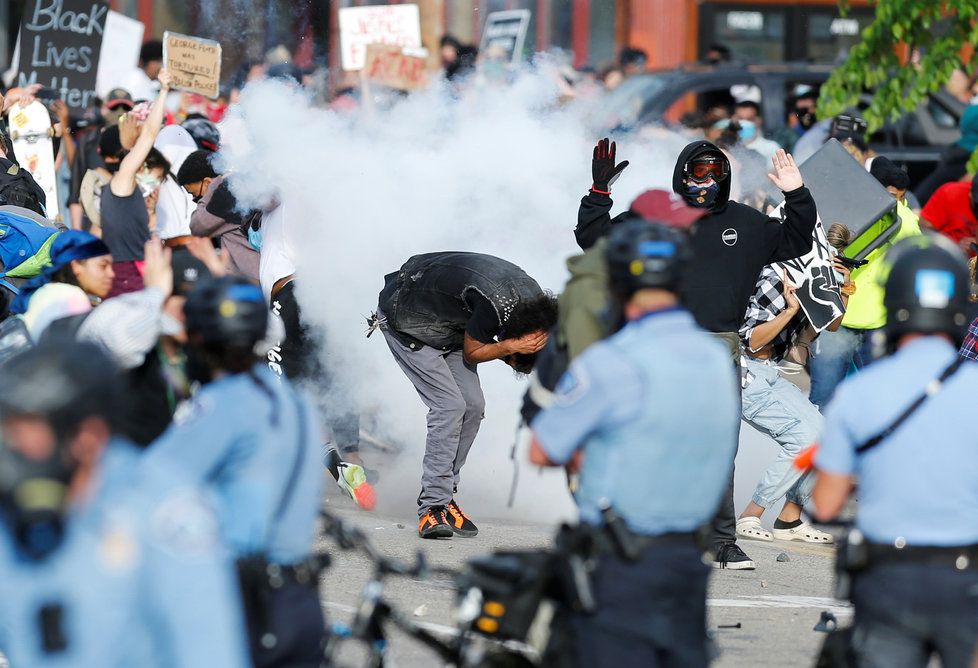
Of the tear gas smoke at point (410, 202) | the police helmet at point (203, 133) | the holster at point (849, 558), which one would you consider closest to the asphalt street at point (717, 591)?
the tear gas smoke at point (410, 202)

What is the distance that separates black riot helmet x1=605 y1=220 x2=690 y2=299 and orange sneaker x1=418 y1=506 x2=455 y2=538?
155 inches

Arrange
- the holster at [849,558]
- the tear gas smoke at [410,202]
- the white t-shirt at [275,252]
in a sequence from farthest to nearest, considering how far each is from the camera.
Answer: the tear gas smoke at [410,202], the white t-shirt at [275,252], the holster at [849,558]

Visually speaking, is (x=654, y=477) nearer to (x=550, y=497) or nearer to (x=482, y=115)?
(x=550, y=497)

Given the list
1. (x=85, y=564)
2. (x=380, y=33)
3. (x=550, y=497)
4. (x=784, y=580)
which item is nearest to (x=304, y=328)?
(x=550, y=497)

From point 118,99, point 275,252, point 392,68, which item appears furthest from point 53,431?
point 118,99

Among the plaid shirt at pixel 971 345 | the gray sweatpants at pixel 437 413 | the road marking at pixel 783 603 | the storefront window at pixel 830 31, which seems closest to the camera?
the road marking at pixel 783 603

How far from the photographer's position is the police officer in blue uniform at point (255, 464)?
366 cm

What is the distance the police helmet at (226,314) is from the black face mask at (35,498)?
108 cm

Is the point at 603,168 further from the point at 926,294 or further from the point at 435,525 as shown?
the point at 926,294

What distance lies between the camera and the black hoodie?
22.5 feet

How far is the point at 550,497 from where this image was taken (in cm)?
880

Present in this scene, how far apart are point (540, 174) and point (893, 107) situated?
140 inches

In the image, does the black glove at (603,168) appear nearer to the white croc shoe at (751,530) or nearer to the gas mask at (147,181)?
the white croc shoe at (751,530)

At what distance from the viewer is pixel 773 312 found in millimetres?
8406
